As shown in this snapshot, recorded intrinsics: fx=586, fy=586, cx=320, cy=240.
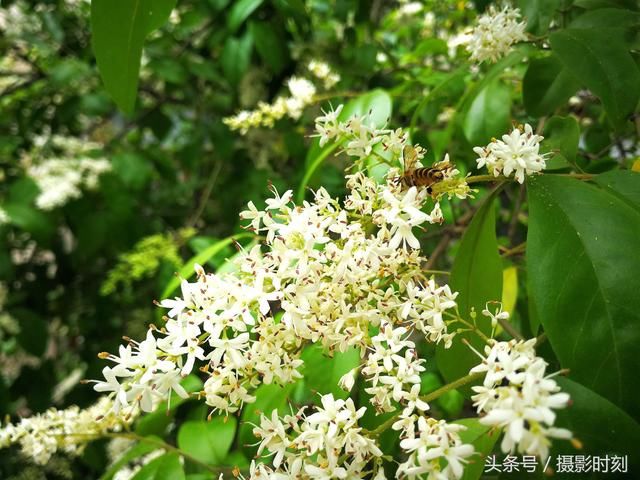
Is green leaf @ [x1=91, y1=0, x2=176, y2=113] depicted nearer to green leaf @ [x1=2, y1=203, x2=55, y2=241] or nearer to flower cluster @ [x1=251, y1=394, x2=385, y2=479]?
flower cluster @ [x1=251, y1=394, x2=385, y2=479]

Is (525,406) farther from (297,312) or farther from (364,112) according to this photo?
(364,112)

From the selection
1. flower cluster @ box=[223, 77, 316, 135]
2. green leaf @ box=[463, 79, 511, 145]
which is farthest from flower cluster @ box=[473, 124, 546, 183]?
flower cluster @ box=[223, 77, 316, 135]

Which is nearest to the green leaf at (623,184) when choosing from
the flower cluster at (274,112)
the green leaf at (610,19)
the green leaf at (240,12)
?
the green leaf at (610,19)

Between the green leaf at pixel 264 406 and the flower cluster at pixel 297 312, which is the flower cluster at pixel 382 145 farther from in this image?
the green leaf at pixel 264 406

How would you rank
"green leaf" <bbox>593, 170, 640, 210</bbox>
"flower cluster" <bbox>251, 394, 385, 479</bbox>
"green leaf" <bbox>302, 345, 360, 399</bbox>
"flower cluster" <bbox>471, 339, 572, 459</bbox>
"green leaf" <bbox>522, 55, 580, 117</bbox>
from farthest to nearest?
"green leaf" <bbox>522, 55, 580, 117</bbox> → "green leaf" <bbox>302, 345, 360, 399</bbox> → "green leaf" <bbox>593, 170, 640, 210</bbox> → "flower cluster" <bbox>251, 394, 385, 479</bbox> → "flower cluster" <bbox>471, 339, 572, 459</bbox>

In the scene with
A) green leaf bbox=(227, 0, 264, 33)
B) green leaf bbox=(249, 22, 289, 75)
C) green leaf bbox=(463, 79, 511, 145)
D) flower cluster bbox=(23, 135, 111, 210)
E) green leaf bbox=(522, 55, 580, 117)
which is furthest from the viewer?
flower cluster bbox=(23, 135, 111, 210)

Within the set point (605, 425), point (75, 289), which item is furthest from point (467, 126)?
point (75, 289)
